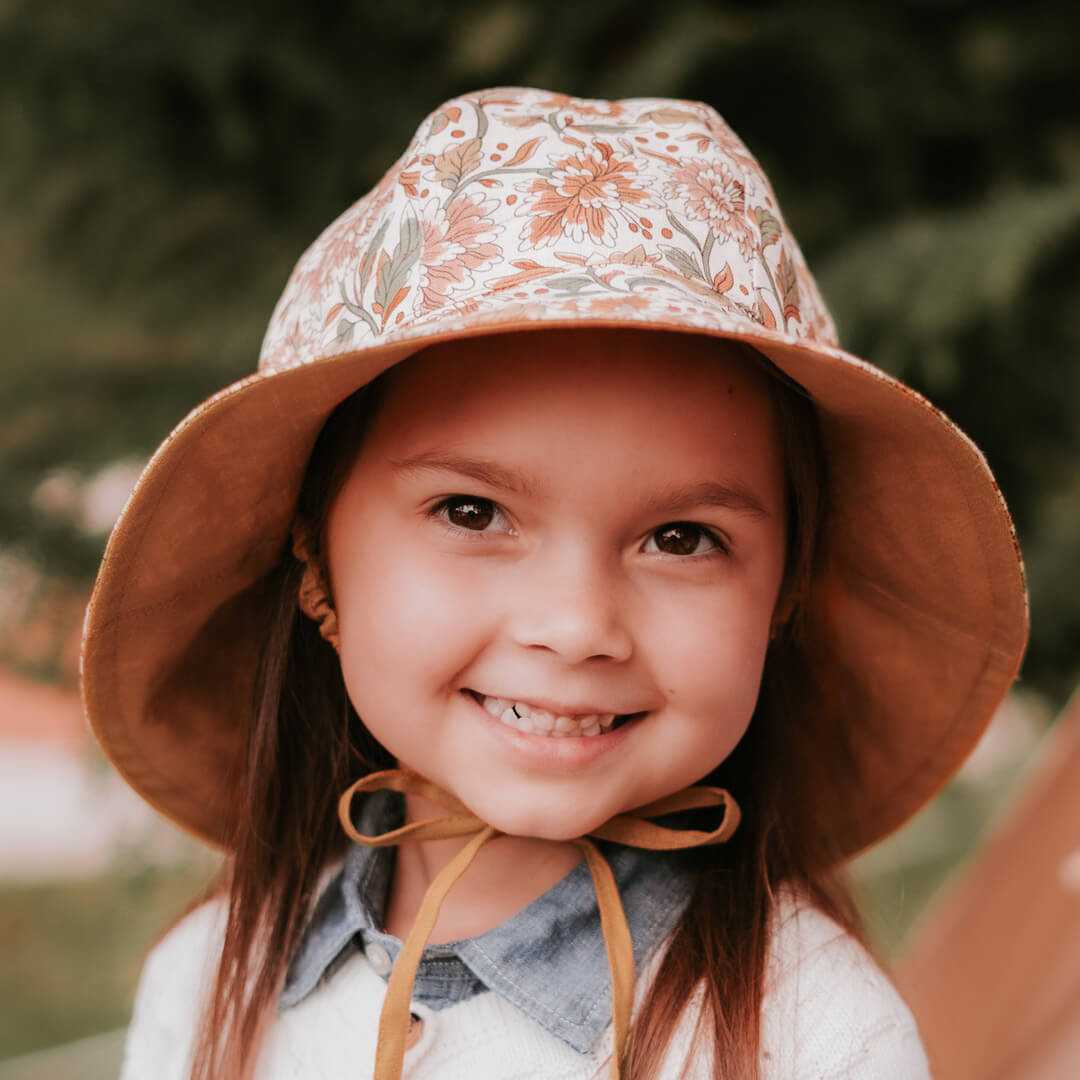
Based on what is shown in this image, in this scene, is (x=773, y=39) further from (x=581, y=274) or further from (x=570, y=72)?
(x=581, y=274)

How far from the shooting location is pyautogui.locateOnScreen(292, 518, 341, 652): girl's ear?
115 centimetres

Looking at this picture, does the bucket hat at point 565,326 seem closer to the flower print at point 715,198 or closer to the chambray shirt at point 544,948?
the flower print at point 715,198

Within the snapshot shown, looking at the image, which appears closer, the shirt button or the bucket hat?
the bucket hat

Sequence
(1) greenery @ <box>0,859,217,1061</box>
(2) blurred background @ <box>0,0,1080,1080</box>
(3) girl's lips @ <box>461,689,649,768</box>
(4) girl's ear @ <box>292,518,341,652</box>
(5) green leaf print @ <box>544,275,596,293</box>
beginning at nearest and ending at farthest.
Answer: (5) green leaf print @ <box>544,275,596,293</box>, (3) girl's lips @ <box>461,689,649,768</box>, (4) girl's ear @ <box>292,518,341,652</box>, (2) blurred background @ <box>0,0,1080,1080</box>, (1) greenery @ <box>0,859,217,1061</box>

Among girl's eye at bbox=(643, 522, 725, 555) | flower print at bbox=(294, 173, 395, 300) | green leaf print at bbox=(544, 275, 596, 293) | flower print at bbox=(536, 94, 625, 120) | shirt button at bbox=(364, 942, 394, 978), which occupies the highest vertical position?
flower print at bbox=(536, 94, 625, 120)

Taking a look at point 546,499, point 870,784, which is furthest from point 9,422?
point 870,784

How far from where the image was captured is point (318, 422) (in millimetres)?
1037

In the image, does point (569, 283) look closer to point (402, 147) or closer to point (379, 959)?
point (379, 959)

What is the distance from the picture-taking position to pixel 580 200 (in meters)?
0.95

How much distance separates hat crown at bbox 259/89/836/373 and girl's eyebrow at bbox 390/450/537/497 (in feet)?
0.37

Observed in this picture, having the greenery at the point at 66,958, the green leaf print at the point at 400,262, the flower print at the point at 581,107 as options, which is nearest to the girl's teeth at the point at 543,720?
the green leaf print at the point at 400,262

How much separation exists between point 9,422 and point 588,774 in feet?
4.03

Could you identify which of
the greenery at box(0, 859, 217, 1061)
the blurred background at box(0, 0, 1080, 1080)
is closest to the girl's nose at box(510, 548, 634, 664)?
the blurred background at box(0, 0, 1080, 1080)

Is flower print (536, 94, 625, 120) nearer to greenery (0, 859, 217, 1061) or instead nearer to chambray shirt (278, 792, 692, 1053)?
chambray shirt (278, 792, 692, 1053)
